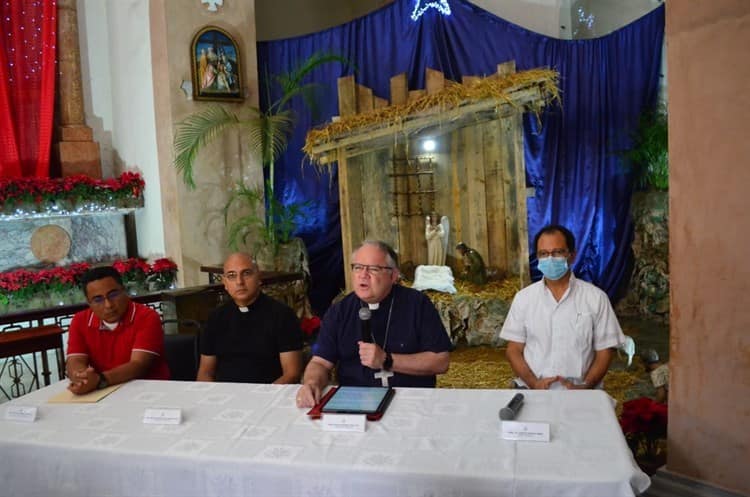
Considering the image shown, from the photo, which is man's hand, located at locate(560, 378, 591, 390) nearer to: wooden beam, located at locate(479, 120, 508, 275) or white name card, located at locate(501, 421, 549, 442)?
white name card, located at locate(501, 421, 549, 442)

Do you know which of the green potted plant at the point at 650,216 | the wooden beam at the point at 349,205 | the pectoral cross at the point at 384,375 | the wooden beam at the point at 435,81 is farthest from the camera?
the wooden beam at the point at 349,205

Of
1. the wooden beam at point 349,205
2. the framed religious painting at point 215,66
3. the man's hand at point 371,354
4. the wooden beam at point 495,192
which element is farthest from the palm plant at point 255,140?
the man's hand at point 371,354

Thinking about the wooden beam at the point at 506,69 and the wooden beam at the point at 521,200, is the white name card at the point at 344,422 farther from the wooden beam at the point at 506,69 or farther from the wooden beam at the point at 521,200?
the wooden beam at the point at 521,200

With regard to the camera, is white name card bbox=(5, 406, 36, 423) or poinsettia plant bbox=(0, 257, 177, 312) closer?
white name card bbox=(5, 406, 36, 423)

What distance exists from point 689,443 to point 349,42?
6.92 m

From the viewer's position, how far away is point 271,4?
33.7ft

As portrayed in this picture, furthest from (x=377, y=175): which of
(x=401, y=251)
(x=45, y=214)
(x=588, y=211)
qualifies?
(x=45, y=214)

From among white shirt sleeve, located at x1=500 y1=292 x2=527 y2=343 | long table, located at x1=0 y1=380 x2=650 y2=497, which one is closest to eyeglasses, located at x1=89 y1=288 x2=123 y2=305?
long table, located at x1=0 y1=380 x2=650 y2=497

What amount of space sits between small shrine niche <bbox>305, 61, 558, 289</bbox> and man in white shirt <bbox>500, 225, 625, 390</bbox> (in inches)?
125

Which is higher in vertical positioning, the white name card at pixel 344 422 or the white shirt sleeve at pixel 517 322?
the white shirt sleeve at pixel 517 322

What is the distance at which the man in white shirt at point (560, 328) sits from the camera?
3.16 metres

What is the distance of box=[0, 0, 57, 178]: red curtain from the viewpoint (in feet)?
27.0

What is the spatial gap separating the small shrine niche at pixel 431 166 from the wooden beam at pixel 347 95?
0.04 ft

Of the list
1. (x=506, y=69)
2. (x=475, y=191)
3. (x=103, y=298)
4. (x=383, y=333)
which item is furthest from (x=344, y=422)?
(x=475, y=191)
